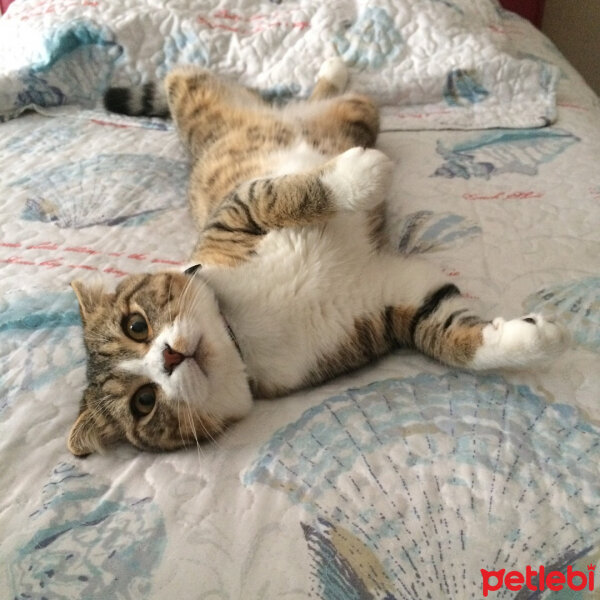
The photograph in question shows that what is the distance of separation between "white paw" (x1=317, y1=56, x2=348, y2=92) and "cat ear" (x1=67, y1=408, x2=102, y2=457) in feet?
3.67

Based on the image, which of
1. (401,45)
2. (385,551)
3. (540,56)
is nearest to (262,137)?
(401,45)

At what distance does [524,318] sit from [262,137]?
2.70 ft

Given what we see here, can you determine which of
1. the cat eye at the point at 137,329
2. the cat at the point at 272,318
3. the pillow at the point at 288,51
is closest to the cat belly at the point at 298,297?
the cat at the point at 272,318

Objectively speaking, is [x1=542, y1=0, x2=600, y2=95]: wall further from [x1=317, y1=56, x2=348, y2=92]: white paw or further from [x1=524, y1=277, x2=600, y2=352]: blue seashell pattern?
[x1=524, y1=277, x2=600, y2=352]: blue seashell pattern

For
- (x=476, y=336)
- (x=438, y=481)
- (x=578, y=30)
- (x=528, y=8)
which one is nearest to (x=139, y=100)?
(x=476, y=336)

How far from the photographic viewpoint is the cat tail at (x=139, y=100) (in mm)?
1660

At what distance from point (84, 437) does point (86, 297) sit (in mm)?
278

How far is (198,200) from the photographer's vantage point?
1.35 meters

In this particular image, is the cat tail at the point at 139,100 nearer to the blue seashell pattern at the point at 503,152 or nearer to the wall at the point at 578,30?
the blue seashell pattern at the point at 503,152

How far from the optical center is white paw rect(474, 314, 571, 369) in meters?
0.80

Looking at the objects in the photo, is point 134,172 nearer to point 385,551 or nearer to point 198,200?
point 198,200

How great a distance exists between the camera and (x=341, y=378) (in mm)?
939

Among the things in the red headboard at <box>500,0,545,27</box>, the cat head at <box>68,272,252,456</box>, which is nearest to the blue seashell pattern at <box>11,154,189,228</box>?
the cat head at <box>68,272,252,456</box>

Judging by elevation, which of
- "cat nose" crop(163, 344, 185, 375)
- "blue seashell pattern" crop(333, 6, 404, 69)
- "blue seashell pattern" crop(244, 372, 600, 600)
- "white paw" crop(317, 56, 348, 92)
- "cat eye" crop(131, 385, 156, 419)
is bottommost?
"cat eye" crop(131, 385, 156, 419)
